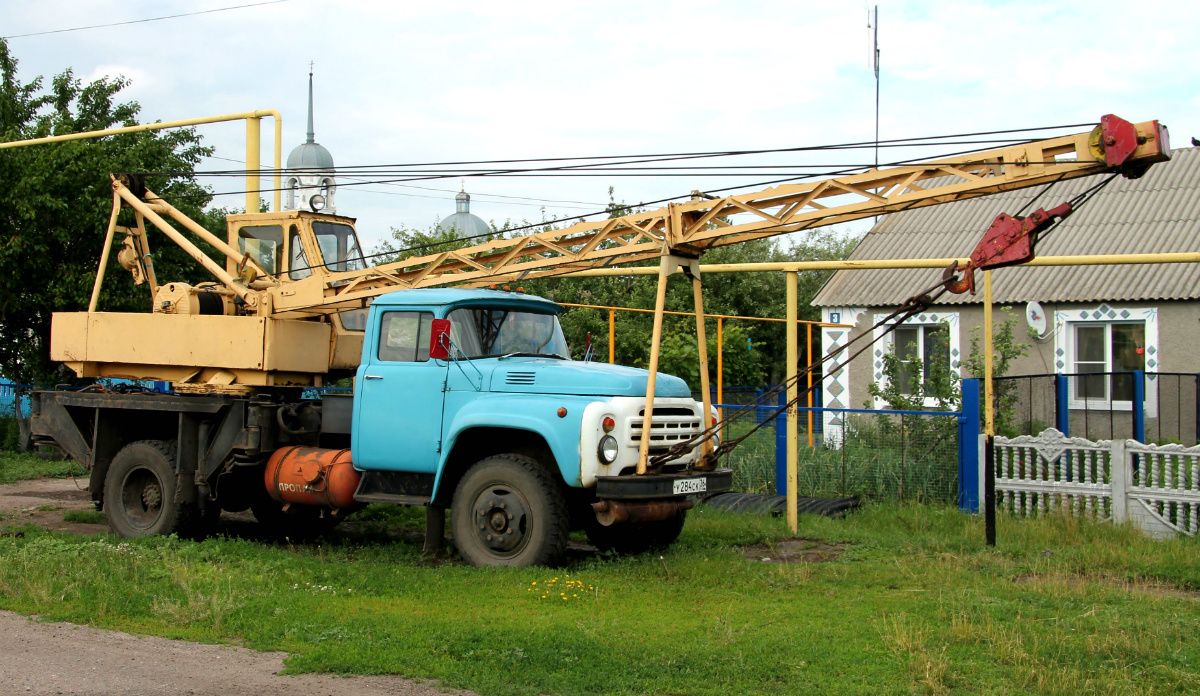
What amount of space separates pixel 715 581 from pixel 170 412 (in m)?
6.49

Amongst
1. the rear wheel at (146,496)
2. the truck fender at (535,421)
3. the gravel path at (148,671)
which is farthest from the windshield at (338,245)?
the gravel path at (148,671)

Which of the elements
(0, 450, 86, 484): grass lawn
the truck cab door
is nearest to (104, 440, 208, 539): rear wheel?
the truck cab door

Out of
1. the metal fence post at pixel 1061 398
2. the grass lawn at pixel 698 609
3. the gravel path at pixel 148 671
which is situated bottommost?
the gravel path at pixel 148 671

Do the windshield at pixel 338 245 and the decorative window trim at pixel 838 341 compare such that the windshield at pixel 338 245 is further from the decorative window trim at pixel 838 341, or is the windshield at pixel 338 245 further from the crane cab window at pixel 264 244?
the decorative window trim at pixel 838 341

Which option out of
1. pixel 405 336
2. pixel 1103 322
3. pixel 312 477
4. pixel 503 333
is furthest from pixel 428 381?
pixel 1103 322

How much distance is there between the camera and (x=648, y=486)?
8297mm

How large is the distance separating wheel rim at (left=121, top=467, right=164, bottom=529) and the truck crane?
2 cm

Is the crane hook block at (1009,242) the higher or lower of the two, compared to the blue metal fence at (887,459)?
higher

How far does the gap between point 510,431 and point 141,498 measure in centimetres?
484

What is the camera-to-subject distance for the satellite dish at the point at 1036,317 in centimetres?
1750

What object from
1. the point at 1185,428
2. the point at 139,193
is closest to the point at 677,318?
the point at 1185,428

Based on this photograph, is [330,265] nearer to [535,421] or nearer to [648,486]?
[535,421]

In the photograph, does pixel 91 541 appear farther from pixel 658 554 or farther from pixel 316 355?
pixel 658 554

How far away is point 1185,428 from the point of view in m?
14.2
